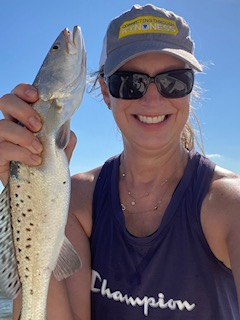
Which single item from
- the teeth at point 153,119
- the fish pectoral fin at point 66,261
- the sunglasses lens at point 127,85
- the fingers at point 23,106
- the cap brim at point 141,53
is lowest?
the fish pectoral fin at point 66,261

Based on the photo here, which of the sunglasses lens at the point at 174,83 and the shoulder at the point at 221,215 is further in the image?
the sunglasses lens at the point at 174,83

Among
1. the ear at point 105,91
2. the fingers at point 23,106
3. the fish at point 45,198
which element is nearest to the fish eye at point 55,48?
the fish at point 45,198

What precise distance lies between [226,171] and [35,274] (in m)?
1.56

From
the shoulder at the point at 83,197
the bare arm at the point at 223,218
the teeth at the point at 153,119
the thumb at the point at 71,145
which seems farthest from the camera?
the shoulder at the point at 83,197

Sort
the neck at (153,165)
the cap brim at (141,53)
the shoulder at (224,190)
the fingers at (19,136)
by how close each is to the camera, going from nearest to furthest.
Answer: the fingers at (19,136) < the shoulder at (224,190) < the cap brim at (141,53) < the neck at (153,165)

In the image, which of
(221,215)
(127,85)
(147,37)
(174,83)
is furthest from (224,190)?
(147,37)

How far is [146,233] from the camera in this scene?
375 centimetres

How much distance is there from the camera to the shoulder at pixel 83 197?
158 inches

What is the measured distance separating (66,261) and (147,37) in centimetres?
167

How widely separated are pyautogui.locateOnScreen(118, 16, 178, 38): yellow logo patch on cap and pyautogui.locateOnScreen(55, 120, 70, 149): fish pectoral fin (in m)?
1.13

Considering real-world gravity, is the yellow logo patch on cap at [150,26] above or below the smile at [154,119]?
above

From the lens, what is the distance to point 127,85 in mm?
3596

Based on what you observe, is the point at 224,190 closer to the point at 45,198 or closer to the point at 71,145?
the point at 71,145

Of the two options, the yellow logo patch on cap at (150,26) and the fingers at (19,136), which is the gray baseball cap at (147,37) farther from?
the fingers at (19,136)
